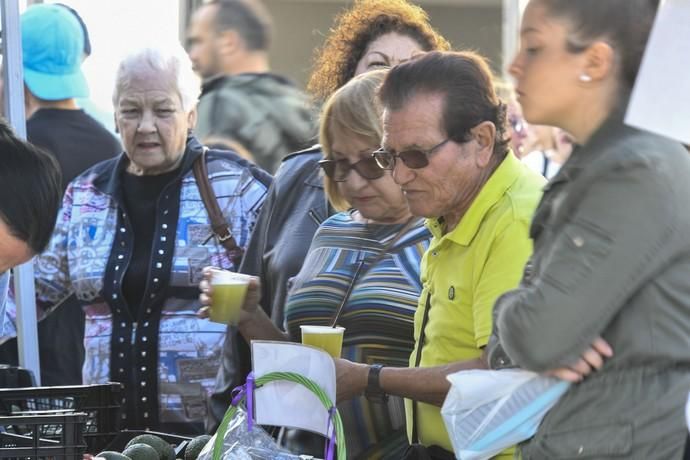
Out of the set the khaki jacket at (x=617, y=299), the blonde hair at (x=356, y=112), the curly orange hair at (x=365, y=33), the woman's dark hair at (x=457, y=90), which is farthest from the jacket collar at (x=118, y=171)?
the khaki jacket at (x=617, y=299)

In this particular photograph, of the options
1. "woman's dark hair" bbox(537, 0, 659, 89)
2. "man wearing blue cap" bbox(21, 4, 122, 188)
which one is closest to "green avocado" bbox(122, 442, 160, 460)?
"woman's dark hair" bbox(537, 0, 659, 89)

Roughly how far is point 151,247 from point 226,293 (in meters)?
1.05

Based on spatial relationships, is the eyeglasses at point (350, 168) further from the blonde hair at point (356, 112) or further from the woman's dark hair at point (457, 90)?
the woman's dark hair at point (457, 90)

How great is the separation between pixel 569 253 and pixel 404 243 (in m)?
1.21

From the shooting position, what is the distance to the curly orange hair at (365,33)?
385 centimetres

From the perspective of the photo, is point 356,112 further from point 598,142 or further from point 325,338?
point 598,142

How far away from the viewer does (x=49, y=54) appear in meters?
5.06

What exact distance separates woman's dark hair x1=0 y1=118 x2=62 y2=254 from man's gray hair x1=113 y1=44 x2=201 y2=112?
1731 mm

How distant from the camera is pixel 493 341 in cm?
213

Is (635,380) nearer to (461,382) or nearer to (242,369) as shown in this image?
(461,382)

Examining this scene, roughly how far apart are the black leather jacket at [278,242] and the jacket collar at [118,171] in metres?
0.54

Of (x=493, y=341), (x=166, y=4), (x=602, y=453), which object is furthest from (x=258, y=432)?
(x=166, y=4)

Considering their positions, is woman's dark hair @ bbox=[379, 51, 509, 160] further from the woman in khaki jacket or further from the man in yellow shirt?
the woman in khaki jacket

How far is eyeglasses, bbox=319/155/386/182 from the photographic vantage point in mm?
3000
